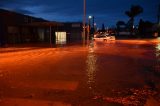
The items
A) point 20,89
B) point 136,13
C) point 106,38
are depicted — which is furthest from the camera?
point 136,13

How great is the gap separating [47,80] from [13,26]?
3714 cm

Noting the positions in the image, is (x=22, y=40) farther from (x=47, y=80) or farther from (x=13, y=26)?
(x=47, y=80)

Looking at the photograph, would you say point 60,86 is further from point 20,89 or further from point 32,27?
point 32,27

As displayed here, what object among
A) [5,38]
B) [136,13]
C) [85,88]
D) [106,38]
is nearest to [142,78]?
[85,88]

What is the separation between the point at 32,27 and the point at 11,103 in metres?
47.2

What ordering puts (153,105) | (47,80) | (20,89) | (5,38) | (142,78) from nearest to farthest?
(153,105) → (20,89) → (47,80) → (142,78) → (5,38)

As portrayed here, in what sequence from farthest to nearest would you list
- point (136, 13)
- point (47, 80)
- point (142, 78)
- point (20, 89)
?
1. point (136, 13)
2. point (142, 78)
3. point (47, 80)
4. point (20, 89)

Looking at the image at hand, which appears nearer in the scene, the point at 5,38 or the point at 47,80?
the point at 47,80

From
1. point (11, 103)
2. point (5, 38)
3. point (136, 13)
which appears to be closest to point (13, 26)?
point (5, 38)

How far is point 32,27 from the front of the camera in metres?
54.9

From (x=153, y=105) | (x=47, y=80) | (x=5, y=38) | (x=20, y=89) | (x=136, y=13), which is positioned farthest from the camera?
(x=136, y=13)

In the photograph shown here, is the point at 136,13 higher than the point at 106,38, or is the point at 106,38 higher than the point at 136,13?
the point at 136,13

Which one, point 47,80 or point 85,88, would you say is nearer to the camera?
point 85,88

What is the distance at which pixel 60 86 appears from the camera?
11227 mm
